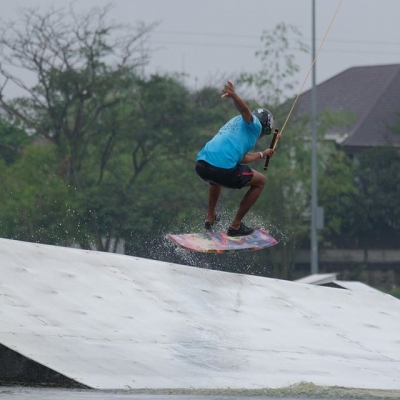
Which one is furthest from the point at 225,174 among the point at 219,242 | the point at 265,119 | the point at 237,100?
the point at 219,242

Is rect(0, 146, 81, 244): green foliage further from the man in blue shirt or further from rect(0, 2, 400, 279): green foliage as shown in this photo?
the man in blue shirt

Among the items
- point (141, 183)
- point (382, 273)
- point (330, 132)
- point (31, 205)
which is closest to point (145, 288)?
point (31, 205)

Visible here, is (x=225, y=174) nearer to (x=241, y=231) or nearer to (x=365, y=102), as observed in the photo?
(x=241, y=231)

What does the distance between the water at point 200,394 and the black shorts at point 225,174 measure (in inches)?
183

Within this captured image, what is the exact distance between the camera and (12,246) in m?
10.3

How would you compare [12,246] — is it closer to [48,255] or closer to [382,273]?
[48,255]

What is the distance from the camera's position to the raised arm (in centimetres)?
1105

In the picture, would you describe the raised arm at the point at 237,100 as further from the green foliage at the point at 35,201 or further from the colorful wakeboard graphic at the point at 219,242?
the green foliage at the point at 35,201

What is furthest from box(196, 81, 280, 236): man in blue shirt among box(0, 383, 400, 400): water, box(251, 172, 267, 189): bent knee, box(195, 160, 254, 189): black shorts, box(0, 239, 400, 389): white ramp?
box(0, 383, 400, 400): water

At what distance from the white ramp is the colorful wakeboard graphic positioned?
1.37 meters

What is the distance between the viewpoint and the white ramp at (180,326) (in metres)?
7.90

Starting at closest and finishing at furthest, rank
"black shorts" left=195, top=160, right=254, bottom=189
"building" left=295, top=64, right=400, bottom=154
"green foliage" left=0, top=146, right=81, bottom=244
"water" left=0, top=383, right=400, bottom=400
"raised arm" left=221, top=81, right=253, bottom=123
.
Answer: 1. "water" left=0, top=383, right=400, bottom=400
2. "raised arm" left=221, top=81, right=253, bottom=123
3. "black shorts" left=195, top=160, right=254, bottom=189
4. "green foliage" left=0, top=146, right=81, bottom=244
5. "building" left=295, top=64, right=400, bottom=154

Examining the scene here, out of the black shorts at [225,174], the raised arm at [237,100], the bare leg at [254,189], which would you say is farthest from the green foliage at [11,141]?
the raised arm at [237,100]

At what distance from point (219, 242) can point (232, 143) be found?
5.00ft
